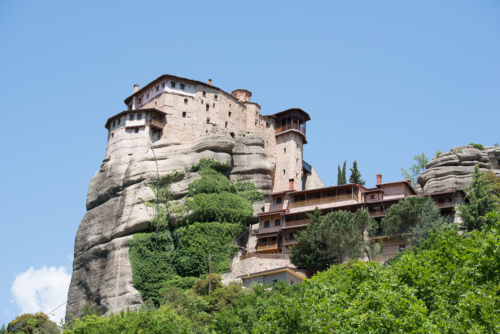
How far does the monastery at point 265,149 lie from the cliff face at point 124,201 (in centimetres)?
220

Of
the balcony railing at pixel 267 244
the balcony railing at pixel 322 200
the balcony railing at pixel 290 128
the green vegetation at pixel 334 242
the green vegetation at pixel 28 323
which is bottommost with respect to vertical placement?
the green vegetation at pixel 28 323

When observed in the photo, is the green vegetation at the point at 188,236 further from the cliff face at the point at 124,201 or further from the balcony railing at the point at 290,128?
the balcony railing at the point at 290,128

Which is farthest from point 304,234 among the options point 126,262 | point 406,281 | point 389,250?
point 406,281

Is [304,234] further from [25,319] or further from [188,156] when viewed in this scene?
[25,319]

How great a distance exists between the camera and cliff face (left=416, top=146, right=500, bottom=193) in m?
54.3

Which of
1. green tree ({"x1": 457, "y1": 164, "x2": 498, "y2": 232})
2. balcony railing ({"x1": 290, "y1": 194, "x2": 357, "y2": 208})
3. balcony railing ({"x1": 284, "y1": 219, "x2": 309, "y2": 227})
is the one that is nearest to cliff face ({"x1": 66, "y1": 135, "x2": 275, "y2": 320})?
balcony railing ({"x1": 290, "y1": 194, "x2": 357, "y2": 208})

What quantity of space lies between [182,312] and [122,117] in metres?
30.1

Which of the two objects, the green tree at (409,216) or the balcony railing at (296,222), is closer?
the green tree at (409,216)

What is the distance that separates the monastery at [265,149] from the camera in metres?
49.8

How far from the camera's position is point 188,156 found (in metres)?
61.3

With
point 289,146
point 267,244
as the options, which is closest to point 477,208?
point 267,244

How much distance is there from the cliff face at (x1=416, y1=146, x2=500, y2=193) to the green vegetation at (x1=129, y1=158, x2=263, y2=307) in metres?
A: 17.0

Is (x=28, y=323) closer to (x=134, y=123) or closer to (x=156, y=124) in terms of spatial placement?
(x=134, y=123)

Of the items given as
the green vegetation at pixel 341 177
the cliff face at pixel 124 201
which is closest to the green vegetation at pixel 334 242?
the cliff face at pixel 124 201
